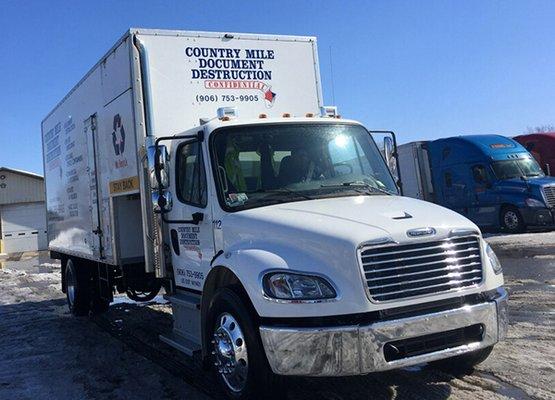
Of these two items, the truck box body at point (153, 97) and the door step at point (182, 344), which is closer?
the door step at point (182, 344)

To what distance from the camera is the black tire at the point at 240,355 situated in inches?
164

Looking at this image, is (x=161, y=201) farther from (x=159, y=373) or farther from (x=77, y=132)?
(x=77, y=132)

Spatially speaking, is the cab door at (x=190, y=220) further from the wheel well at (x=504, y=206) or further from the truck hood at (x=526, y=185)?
the wheel well at (x=504, y=206)

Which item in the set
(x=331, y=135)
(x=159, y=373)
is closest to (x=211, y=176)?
(x=331, y=135)

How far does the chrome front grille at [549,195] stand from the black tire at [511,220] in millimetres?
892

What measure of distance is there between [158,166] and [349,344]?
101 inches

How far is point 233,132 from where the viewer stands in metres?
5.31

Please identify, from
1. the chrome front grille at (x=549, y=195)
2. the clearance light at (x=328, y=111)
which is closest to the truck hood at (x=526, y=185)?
the chrome front grille at (x=549, y=195)

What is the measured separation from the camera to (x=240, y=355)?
438 centimetres

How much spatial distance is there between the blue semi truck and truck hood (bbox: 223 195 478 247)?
13.5 metres

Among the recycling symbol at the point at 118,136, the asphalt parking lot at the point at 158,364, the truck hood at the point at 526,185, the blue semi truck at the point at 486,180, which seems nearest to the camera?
the asphalt parking lot at the point at 158,364

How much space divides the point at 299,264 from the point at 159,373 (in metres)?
2.65

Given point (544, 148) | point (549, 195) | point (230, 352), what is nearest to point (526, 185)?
point (549, 195)

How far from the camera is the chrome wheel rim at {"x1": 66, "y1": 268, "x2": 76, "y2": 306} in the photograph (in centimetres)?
977
